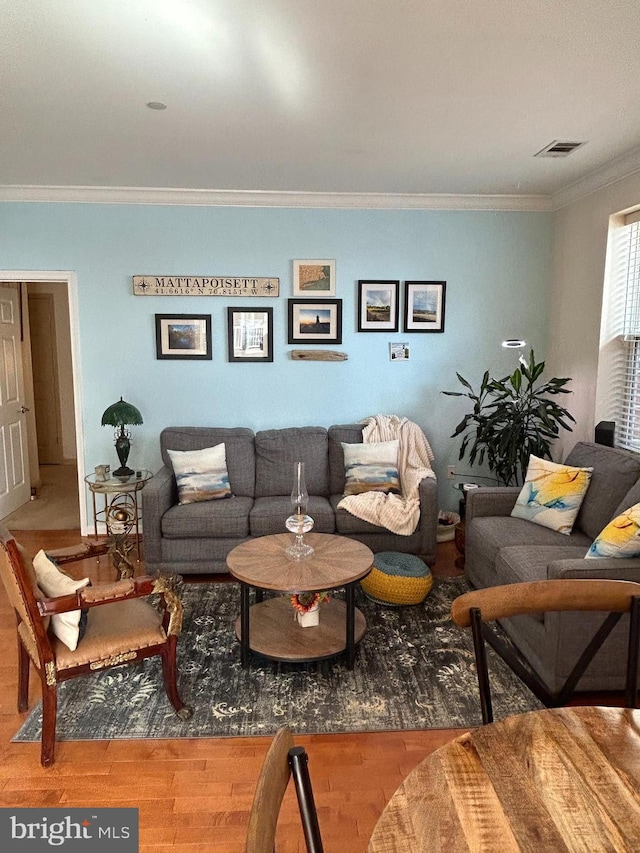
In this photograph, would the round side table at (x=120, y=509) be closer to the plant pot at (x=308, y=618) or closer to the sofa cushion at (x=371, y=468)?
the plant pot at (x=308, y=618)

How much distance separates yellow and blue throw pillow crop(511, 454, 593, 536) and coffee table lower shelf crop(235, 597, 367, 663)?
4.08 feet

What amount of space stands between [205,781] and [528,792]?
5.03 ft

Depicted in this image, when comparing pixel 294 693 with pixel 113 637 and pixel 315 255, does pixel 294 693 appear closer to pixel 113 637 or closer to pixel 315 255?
pixel 113 637

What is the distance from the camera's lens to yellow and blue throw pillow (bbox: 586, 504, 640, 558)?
254 centimetres

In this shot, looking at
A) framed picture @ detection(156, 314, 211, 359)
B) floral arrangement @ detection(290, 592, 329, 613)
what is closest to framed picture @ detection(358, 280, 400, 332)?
framed picture @ detection(156, 314, 211, 359)

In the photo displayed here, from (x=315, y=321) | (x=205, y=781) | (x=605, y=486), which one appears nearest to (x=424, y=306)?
(x=315, y=321)

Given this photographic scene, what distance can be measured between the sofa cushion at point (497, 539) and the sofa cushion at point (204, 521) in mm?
1484

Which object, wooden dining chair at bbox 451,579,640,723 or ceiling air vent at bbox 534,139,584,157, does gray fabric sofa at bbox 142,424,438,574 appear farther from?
wooden dining chair at bbox 451,579,640,723

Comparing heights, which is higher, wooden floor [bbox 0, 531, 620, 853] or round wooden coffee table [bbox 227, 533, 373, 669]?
round wooden coffee table [bbox 227, 533, 373, 669]

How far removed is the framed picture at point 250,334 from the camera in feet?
15.4

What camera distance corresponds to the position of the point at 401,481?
4316 millimetres

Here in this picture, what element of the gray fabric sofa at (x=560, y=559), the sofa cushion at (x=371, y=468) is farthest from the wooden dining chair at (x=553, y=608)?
the sofa cushion at (x=371, y=468)

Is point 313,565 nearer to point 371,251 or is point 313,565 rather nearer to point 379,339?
point 379,339

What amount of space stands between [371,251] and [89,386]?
2.50m
